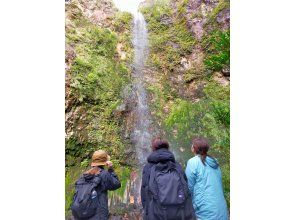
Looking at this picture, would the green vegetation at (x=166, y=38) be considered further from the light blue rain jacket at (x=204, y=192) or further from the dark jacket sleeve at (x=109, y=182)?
the dark jacket sleeve at (x=109, y=182)

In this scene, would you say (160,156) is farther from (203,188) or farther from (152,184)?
(203,188)

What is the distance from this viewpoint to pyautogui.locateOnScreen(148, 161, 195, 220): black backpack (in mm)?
3922

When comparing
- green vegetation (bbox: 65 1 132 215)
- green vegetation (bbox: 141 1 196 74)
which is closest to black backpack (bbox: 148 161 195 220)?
green vegetation (bbox: 65 1 132 215)

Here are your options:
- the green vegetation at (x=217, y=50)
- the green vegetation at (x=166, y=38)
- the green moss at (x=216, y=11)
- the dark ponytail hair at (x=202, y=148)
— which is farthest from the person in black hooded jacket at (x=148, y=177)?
the green moss at (x=216, y=11)

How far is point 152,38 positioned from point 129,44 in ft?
1.82

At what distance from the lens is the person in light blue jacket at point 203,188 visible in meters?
4.24

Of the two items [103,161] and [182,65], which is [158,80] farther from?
[103,161]

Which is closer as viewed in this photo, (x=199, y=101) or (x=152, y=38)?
(x=199, y=101)

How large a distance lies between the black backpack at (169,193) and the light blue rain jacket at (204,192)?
205 mm

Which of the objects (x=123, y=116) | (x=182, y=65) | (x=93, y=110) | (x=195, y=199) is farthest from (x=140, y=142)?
(x=195, y=199)

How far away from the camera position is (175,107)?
7281 millimetres

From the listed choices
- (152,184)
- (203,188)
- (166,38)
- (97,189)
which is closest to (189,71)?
(166,38)

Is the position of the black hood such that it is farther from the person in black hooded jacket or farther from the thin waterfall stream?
the thin waterfall stream

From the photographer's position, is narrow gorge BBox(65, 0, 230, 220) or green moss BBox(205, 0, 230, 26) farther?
green moss BBox(205, 0, 230, 26)
